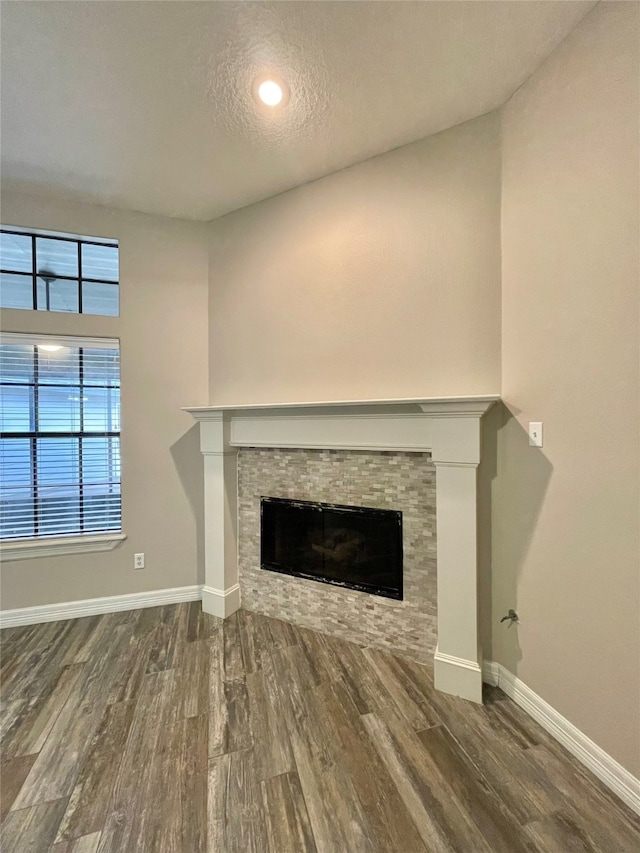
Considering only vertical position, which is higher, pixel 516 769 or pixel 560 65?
pixel 560 65

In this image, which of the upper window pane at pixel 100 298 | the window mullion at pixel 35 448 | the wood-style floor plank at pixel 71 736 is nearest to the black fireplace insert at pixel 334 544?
the wood-style floor plank at pixel 71 736

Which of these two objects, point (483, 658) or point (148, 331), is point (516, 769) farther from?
point (148, 331)

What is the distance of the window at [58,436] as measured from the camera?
2.62m

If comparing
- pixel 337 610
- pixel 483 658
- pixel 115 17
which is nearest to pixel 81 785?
pixel 337 610

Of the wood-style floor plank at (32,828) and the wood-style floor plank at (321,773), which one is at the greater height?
the wood-style floor plank at (321,773)

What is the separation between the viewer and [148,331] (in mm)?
2838

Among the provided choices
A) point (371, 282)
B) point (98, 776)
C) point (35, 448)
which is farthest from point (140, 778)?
point (371, 282)

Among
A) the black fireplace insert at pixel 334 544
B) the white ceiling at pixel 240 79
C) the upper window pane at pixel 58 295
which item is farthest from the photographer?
the upper window pane at pixel 58 295

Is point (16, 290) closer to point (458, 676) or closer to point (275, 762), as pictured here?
point (275, 762)

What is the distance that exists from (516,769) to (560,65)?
9.47 ft

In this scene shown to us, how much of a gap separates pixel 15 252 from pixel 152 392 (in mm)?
1334

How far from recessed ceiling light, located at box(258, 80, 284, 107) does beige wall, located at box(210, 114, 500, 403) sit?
629 mm

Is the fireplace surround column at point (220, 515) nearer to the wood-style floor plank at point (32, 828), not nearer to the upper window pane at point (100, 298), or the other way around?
the upper window pane at point (100, 298)

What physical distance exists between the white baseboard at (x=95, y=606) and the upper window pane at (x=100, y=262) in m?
2.41
